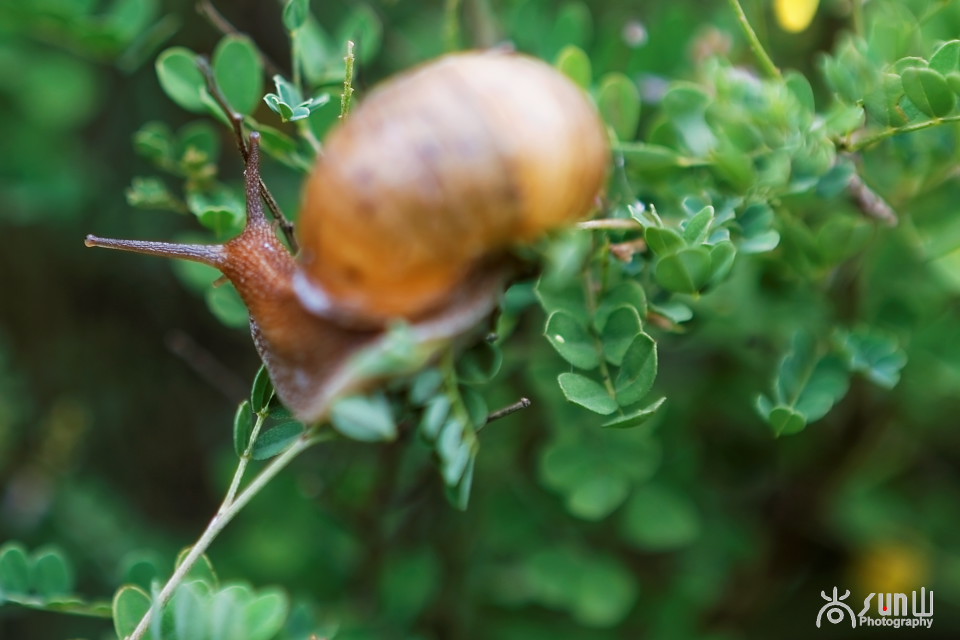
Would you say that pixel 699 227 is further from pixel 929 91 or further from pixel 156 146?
pixel 156 146

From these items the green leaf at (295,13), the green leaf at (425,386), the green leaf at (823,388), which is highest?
the green leaf at (295,13)

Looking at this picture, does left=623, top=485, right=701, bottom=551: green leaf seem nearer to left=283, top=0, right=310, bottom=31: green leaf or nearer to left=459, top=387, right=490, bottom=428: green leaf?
left=459, top=387, right=490, bottom=428: green leaf

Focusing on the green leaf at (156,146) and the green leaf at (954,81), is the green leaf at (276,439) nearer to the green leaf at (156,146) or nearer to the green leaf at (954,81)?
the green leaf at (156,146)

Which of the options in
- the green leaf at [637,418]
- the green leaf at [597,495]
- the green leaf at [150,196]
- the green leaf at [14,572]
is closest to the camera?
the green leaf at [637,418]

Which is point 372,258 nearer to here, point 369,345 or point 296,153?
point 369,345

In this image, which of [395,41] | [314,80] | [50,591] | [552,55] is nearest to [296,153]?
[314,80]

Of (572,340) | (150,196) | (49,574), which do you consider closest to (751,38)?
(572,340)

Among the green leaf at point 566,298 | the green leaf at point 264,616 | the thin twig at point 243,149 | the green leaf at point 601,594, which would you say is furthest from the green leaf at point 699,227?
the green leaf at point 601,594

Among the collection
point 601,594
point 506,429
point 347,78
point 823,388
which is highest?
point 347,78
